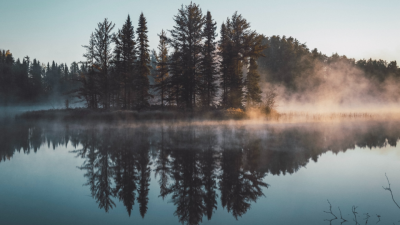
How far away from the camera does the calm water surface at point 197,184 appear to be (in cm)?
621

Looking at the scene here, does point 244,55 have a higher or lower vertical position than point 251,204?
higher

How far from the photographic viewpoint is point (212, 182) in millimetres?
8281

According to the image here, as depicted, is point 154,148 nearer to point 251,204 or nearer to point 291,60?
point 251,204

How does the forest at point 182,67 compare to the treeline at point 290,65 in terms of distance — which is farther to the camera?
the treeline at point 290,65

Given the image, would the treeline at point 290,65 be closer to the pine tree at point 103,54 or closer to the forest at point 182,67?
the forest at point 182,67

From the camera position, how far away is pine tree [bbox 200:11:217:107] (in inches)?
1448

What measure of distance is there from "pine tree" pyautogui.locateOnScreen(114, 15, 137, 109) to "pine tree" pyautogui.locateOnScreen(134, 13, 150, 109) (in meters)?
0.95

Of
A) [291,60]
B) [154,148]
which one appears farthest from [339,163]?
[291,60]

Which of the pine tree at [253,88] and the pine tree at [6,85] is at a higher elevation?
the pine tree at [6,85]

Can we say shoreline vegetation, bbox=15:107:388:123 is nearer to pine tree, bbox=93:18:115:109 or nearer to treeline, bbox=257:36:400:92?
pine tree, bbox=93:18:115:109

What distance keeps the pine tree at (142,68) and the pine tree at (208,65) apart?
28.5 feet

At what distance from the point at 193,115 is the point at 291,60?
50.2 metres

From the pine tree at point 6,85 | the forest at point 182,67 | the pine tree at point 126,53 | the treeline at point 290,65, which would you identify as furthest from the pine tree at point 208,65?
the pine tree at point 6,85

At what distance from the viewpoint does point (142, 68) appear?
39125mm
